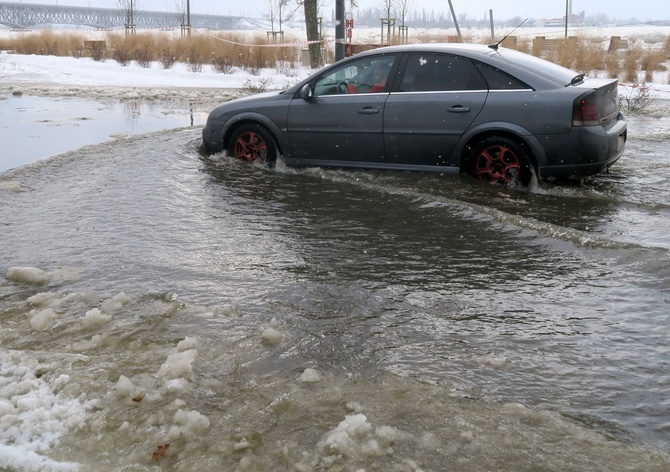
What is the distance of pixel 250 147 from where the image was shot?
8.84m

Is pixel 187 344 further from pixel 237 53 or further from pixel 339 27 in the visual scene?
pixel 237 53

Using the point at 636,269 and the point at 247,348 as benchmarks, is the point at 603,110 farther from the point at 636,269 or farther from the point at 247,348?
the point at 247,348

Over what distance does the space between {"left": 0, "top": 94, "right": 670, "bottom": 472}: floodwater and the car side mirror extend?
1.50m

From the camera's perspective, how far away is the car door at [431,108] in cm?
743

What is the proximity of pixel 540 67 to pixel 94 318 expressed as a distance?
5.32 m

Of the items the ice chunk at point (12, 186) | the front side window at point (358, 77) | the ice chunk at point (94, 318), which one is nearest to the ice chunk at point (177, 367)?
the ice chunk at point (94, 318)

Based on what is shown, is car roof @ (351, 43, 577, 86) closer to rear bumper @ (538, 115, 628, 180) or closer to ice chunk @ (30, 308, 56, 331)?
rear bumper @ (538, 115, 628, 180)

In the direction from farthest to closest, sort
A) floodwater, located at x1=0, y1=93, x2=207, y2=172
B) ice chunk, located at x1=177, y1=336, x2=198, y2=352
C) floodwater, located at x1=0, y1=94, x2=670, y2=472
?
floodwater, located at x1=0, y1=93, x2=207, y2=172 < ice chunk, located at x1=177, y1=336, x2=198, y2=352 < floodwater, located at x1=0, y1=94, x2=670, y2=472

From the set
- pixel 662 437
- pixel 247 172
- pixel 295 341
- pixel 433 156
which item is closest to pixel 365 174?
pixel 433 156

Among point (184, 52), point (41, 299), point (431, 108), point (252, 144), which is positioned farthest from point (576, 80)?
point (184, 52)

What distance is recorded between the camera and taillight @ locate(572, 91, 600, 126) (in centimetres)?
691

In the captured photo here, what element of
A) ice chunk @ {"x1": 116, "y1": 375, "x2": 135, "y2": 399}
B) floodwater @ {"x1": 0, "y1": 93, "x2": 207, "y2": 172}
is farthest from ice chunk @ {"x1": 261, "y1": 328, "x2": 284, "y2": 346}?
floodwater @ {"x1": 0, "y1": 93, "x2": 207, "y2": 172}

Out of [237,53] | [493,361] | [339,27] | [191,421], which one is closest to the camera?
[191,421]

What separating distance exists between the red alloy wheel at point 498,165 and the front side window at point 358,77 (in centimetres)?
136
